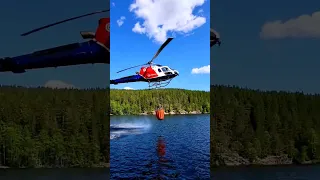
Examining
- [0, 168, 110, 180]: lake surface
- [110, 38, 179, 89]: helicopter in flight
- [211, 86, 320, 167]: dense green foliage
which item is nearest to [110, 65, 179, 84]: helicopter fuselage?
[110, 38, 179, 89]: helicopter in flight

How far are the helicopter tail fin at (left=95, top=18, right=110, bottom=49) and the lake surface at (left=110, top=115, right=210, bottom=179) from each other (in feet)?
7.59

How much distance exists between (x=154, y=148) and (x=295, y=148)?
826 centimetres

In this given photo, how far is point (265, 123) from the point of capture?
20.4 meters

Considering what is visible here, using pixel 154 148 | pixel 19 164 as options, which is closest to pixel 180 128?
pixel 154 148

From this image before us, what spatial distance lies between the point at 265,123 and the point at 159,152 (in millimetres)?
7638

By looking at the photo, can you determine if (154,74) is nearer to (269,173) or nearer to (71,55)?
(71,55)

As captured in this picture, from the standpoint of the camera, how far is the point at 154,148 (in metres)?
14.0

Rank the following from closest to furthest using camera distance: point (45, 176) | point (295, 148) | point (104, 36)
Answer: point (104, 36), point (45, 176), point (295, 148)

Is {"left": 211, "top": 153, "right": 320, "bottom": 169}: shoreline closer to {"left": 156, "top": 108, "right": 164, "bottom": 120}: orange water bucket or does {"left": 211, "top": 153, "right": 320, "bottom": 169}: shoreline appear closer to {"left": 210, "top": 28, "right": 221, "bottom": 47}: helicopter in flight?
{"left": 156, "top": 108, "right": 164, "bottom": 120}: orange water bucket

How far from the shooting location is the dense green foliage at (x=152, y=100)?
14055 mm

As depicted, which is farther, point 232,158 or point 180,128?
point 232,158

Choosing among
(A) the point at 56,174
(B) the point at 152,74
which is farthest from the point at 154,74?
(A) the point at 56,174

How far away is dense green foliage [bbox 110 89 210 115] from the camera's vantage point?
14055mm

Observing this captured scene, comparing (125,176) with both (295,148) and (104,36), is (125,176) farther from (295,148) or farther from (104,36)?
(295,148)
